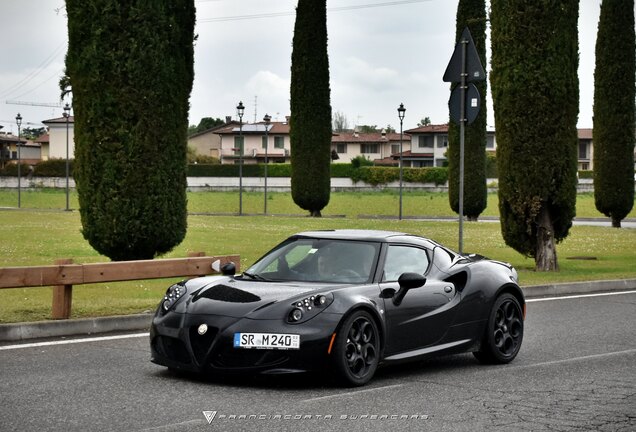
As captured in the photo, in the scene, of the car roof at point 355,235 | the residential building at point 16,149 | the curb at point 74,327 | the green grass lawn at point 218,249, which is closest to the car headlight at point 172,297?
the car roof at point 355,235

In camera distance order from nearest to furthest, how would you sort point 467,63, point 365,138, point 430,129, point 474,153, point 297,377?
point 297,377, point 467,63, point 474,153, point 430,129, point 365,138

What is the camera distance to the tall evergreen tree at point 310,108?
49812mm

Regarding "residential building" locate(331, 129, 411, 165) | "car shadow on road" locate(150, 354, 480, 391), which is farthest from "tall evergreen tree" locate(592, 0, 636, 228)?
"residential building" locate(331, 129, 411, 165)

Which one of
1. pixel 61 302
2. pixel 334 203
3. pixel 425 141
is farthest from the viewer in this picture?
pixel 425 141

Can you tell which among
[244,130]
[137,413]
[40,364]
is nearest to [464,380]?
[137,413]

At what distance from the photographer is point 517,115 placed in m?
22.0

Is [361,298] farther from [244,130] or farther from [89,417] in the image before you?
[244,130]

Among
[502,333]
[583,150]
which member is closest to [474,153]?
[502,333]

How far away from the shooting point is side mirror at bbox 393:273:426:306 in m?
9.44

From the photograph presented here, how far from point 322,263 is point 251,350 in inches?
55.4

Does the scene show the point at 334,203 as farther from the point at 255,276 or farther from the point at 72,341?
the point at 255,276

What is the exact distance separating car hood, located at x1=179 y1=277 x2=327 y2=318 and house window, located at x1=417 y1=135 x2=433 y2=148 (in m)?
126

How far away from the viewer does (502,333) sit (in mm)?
10805

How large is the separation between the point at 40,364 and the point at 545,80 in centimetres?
1427
